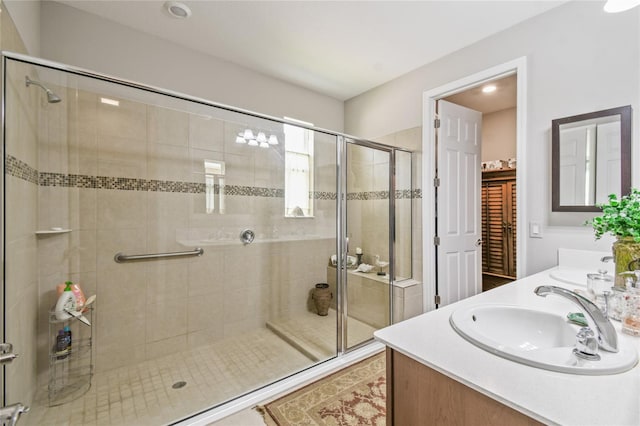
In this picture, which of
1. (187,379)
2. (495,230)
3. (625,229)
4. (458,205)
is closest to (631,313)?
(625,229)

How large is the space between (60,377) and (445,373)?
2.38m

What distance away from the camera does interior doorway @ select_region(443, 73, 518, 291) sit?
3799mm

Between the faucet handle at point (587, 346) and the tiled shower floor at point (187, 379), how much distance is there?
178 cm

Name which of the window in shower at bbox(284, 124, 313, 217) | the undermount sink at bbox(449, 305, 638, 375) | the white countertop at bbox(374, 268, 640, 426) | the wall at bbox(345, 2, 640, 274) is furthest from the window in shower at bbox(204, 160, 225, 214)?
the wall at bbox(345, 2, 640, 274)

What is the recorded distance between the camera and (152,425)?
5.19ft

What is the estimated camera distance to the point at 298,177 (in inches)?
112

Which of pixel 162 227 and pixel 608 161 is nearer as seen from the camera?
pixel 608 161

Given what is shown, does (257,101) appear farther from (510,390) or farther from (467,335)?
(510,390)

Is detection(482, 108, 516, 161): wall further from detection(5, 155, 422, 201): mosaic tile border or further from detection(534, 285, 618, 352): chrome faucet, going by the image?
detection(534, 285, 618, 352): chrome faucet

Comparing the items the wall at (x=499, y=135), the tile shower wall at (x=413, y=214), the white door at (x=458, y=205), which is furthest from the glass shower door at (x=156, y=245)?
the wall at (x=499, y=135)

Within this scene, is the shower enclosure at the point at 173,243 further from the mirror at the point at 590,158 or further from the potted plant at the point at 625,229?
the potted plant at the point at 625,229

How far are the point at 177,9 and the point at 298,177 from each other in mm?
1589

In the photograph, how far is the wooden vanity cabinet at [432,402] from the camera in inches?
25.9

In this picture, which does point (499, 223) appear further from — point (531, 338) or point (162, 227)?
point (162, 227)
